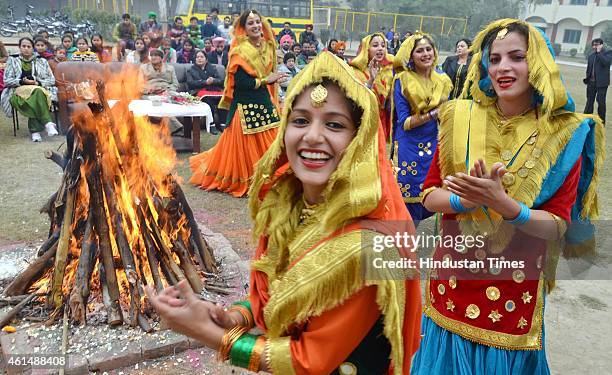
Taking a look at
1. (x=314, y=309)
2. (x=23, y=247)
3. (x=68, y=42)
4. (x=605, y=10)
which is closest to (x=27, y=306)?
(x=23, y=247)

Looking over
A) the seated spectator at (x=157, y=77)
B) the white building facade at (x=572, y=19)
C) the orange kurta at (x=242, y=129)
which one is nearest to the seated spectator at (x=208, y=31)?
the seated spectator at (x=157, y=77)

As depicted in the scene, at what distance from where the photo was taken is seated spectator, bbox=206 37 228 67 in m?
12.9

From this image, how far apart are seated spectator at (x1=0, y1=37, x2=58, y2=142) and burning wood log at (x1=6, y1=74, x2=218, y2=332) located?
623 centimetres

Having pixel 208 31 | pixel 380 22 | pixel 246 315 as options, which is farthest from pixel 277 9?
pixel 246 315

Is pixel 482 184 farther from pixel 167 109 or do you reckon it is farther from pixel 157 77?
pixel 157 77

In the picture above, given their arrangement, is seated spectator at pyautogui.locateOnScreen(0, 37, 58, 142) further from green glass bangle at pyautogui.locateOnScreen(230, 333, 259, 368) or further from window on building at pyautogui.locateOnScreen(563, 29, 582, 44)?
window on building at pyautogui.locateOnScreen(563, 29, 582, 44)

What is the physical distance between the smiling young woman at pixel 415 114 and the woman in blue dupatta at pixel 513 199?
2.50 m

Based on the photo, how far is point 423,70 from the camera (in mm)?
5195

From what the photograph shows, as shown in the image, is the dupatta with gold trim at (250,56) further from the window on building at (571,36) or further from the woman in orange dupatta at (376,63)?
the window on building at (571,36)

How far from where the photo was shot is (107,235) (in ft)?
12.0

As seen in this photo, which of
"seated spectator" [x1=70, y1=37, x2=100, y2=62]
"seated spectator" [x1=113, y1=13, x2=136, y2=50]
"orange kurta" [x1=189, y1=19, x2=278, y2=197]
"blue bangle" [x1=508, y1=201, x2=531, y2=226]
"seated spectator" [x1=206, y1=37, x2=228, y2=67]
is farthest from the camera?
"seated spectator" [x1=113, y1=13, x2=136, y2=50]

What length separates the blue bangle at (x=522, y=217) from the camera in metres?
2.05

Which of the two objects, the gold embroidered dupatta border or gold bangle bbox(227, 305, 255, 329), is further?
gold bangle bbox(227, 305, 255, 329)

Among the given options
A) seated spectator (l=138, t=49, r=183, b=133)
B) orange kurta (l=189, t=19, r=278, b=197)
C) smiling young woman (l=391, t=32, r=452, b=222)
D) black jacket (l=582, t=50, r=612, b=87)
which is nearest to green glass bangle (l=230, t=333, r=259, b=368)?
smiling young woman (l=391, t=32, r=452, b=222)
